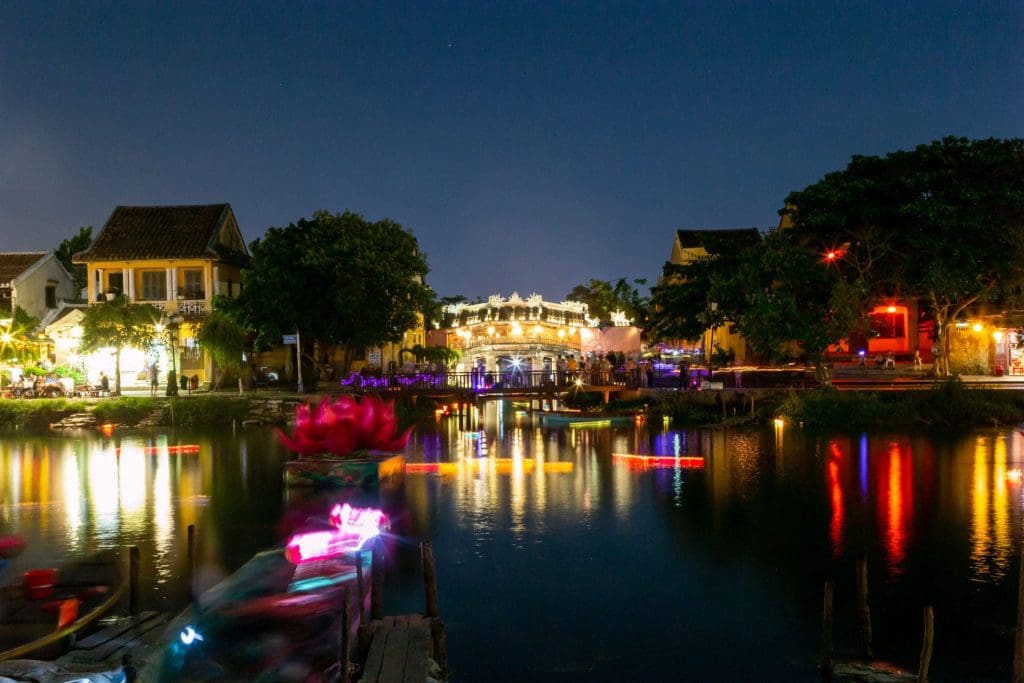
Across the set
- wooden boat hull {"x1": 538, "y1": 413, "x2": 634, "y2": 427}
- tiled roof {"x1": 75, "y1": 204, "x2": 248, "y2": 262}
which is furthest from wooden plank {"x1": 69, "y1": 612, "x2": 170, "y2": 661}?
tiled roof {"x1": 75, "y1": 204, "x2": 248, "y2": 262}

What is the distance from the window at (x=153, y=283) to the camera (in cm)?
4634

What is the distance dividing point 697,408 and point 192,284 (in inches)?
1020

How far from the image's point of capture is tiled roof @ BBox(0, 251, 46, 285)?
165ft

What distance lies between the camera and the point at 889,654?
11305 millimetres

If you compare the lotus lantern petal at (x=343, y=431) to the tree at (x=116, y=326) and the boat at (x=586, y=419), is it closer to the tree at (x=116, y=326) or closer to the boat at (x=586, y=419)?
the boat at (x=586, y=419)

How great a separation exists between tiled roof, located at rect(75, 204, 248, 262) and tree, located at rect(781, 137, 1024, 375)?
28.7m

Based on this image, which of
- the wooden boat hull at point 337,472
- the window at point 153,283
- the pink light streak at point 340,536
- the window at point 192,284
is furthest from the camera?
the window at point 153,283

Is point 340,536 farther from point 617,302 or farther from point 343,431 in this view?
point 617,302

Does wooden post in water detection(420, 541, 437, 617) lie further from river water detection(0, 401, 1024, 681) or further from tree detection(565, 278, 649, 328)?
tree detection(565, 278, 649, 328)

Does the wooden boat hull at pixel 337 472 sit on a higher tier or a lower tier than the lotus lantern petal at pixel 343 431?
lower

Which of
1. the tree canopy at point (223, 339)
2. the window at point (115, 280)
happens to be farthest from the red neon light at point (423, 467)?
the window at point (115, 280)

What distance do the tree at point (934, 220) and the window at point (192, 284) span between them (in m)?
28.8

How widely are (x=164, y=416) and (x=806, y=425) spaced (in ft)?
85.5

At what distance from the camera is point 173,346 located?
42.5 m
